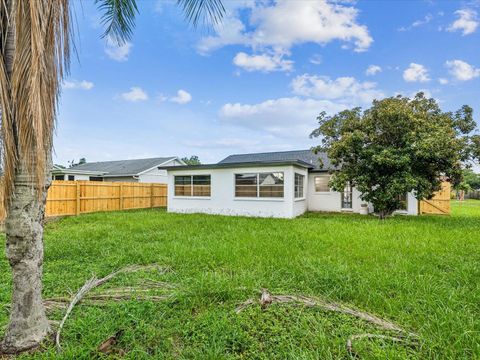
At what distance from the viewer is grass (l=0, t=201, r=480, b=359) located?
2.59 metres

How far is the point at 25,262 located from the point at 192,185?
13.0 m

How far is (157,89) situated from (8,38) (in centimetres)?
Answer: 1158

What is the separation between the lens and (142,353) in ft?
8.18

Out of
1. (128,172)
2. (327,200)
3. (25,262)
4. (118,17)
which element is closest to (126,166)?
(128,172)

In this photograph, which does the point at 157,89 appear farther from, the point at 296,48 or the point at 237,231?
the point at 237,231

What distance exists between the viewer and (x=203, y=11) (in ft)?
7.88

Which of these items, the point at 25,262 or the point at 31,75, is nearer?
the point at 31,75

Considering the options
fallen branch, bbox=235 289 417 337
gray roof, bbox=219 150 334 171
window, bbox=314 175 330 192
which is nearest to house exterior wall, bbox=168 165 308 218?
window, bbox=314 175 330 192

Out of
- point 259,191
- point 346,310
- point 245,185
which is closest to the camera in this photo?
point 346,310

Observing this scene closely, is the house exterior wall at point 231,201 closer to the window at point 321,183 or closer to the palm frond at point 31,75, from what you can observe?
the window at point 321,183

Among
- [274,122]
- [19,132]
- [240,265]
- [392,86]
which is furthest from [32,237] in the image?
[274,122]

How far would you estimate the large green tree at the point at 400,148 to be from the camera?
1077 cm

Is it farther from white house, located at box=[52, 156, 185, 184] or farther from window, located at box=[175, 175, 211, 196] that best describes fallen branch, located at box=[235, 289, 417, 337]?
white house, located at box=[52, 156, 185, 184]

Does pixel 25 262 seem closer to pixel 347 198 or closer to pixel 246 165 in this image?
pixel 246 165
